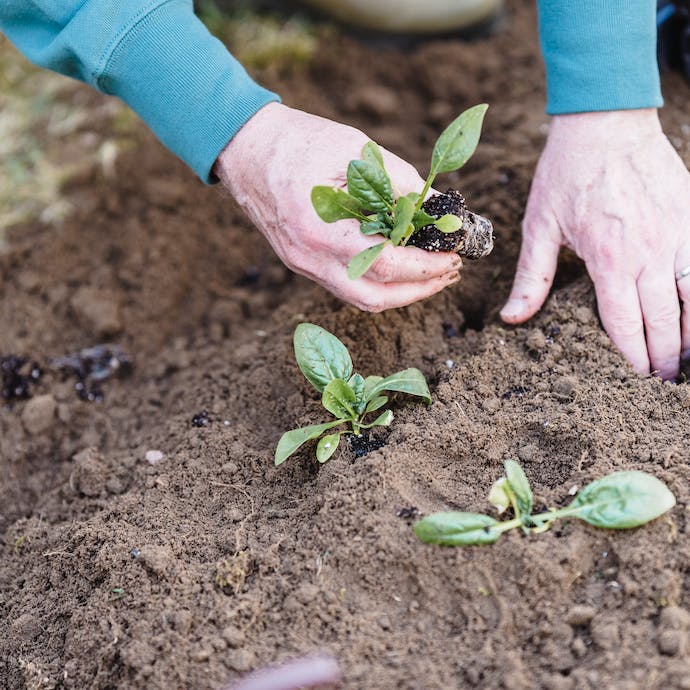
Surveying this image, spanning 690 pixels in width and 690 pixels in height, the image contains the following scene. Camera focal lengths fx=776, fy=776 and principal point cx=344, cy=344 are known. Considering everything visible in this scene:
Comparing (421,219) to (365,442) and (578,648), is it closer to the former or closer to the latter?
(365,442)

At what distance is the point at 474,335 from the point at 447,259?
1.35 ft

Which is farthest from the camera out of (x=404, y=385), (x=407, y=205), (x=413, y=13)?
(x=413, y=13)

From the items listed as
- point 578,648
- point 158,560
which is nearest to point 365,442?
point 158,560

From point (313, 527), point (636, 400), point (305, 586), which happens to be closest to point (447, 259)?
point (636, 400)

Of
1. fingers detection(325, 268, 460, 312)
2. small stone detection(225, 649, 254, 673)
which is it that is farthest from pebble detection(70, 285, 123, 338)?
small stone detection(225, 649, 254, 673)

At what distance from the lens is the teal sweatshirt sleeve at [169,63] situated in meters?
1.94

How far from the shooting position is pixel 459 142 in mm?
1693

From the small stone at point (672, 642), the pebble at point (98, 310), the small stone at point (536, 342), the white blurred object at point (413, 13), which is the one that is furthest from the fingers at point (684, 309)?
the white blurred object at point (413, 13)

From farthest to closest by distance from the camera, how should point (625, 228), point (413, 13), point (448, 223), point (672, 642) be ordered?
point (413, 13), point (625, 228), point (448, 223), point (672, 642)

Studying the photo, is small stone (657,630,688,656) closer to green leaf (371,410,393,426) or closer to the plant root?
green leaf (371,410,393,426)

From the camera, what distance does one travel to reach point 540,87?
3.15 m

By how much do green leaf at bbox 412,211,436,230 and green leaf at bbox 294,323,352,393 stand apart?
13.4 inches

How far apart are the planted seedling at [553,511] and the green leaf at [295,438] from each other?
1.19 ft

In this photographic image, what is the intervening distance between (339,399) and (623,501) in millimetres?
653
